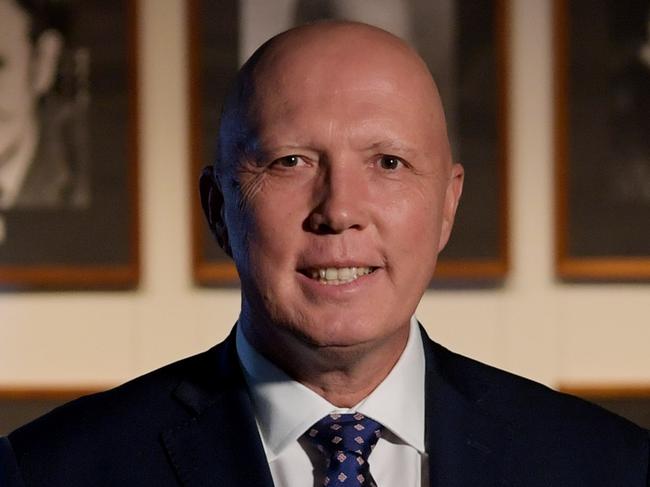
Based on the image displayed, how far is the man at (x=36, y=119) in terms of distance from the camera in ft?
10.1

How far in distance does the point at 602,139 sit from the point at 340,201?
1768 millimetres

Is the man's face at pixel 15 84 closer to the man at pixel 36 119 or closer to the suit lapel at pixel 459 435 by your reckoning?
the man at pixel 36 119

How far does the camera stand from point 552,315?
A: 10.3 feet

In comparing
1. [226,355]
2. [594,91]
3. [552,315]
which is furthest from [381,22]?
[226,355]

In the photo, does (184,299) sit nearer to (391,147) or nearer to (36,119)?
(36,119)

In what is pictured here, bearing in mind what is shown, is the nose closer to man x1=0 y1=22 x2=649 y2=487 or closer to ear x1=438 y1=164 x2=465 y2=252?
man x1=0 y1=22 x2=649 y2=487

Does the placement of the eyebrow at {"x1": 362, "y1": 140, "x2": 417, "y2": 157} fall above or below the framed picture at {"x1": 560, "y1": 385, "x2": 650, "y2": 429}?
above

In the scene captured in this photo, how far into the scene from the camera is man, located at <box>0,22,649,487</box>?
1513 mm

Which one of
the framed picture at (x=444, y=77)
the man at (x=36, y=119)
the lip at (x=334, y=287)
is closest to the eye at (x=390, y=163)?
the lip at (x=334, y=287)

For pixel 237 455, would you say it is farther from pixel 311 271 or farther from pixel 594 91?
pixel 594 91

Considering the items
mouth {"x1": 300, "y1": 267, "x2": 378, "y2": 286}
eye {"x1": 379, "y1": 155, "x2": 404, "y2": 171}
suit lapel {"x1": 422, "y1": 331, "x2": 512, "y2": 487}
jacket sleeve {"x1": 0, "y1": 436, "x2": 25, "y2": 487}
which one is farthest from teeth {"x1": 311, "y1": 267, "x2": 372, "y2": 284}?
jacket sleeve {"x1": 0, "y1": 436, "x2": 25, "y2": 487}

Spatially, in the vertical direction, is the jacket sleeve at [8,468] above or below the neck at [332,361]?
below

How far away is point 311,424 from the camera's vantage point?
1.58m

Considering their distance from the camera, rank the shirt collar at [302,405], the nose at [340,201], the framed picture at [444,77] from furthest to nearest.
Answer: the framed picture at [444,77]
the shirt collar at [302,405]
the nose at [340,201]
